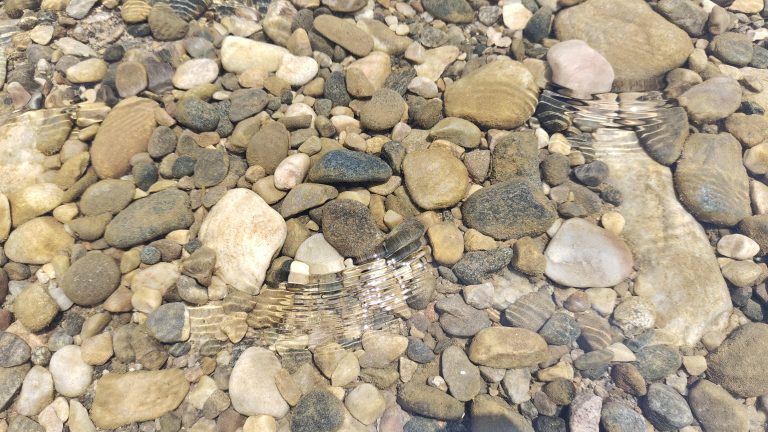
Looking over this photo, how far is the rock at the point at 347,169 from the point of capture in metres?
3.14

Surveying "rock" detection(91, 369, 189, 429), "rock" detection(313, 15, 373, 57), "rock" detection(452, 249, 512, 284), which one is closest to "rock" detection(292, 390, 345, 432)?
"rock" detection(91, 369, 189, 429)

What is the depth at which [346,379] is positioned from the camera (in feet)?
9.16

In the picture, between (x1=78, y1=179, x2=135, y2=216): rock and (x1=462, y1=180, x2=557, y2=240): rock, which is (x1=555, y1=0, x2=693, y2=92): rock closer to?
(x1=462, y1=180, x2=557, y2=240): rock

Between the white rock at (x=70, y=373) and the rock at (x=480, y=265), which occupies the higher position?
the rock at (x=480, y=265)

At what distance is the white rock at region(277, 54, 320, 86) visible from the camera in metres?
3.76

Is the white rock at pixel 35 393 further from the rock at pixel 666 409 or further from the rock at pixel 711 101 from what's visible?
the rock at pixel 711 101

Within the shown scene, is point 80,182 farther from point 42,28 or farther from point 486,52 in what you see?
point 486,52

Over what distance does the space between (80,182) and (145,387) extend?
5.82ft

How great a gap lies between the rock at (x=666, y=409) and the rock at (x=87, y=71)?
536 cm

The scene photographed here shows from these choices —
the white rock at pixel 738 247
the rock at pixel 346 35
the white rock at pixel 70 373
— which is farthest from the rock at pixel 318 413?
the white rock at pixel 738 247

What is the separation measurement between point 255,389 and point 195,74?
287 cm

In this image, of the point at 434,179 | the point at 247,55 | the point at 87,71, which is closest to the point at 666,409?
the point at 434,179

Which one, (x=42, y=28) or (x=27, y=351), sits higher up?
(x=42, y=28)

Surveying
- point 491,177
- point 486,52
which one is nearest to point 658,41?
point 486,52
